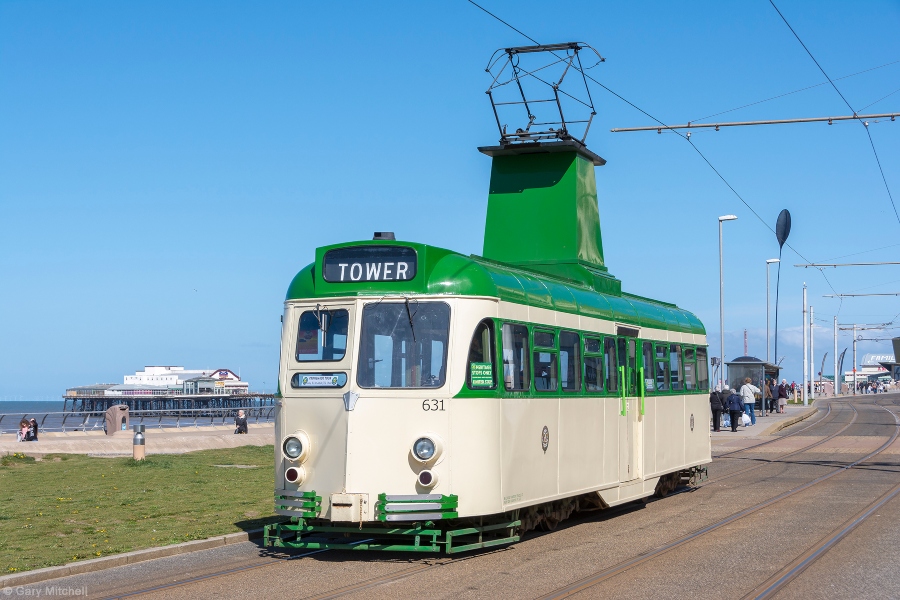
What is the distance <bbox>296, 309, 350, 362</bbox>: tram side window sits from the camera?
12305 mm

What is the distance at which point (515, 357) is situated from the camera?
510 inches

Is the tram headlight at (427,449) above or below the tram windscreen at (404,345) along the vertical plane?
below

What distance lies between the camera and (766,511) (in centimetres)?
1617

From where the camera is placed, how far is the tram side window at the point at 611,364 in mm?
15680

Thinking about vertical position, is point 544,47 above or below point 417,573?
above

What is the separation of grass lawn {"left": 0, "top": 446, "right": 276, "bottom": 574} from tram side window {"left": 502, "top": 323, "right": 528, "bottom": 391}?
13.9ft

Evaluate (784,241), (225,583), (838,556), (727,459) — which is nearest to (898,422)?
(784,241)

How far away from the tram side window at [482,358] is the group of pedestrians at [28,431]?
92.5 feet

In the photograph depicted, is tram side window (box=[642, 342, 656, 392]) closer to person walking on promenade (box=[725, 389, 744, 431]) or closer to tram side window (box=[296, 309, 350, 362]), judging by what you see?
tram side window (box=[296, 309, 350, 362])

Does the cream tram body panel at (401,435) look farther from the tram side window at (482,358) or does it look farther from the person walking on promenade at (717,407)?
the person walking on promenade at (717,407)

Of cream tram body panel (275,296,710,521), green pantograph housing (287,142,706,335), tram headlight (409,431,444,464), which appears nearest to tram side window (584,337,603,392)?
green pantograph housing (287,142,706,335)

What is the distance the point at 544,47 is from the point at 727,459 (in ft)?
44.4

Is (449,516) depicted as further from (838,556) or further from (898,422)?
(898,422)

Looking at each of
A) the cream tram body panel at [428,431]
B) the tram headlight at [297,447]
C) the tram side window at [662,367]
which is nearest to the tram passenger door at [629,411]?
the tram side window at [662,367]
